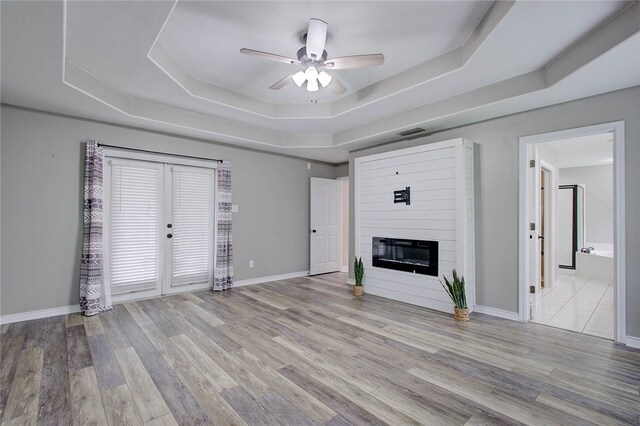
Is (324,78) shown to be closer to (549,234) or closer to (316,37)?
(316,37)

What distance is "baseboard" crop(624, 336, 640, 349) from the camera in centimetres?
273

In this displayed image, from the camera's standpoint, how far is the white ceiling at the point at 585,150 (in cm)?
473

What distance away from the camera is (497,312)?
3.64 meters

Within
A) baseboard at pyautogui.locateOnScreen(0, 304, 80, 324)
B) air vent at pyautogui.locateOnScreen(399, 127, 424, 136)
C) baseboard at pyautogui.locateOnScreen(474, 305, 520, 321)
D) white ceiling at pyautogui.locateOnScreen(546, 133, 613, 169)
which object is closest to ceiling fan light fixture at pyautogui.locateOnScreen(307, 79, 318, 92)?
air vent at pyautogui.locateOnScreen(399, 127, 424, 136)

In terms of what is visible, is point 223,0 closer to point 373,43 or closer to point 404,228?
point 373,43

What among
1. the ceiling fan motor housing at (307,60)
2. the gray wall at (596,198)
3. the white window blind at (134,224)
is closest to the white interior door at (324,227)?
the white window blind at (134,224)

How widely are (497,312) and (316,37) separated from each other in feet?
12.2

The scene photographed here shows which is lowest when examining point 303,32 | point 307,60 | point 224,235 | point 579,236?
point 579,236

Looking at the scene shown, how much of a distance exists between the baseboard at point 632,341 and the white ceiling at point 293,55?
2393 millimetres

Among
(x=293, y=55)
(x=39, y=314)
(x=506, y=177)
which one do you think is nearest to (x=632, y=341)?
(x=506, y=177)

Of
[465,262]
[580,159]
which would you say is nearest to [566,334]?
[465,262]

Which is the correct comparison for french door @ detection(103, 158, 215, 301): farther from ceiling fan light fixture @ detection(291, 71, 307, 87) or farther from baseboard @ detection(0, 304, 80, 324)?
ceiling fan light fixture @ detection(291, 71, 307, 87)

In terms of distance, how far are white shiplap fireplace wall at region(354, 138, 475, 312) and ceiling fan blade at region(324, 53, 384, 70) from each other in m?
1.76

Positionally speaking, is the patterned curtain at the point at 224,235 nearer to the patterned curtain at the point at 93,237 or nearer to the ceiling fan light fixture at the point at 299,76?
the patterned curtain at the point at 93,237
